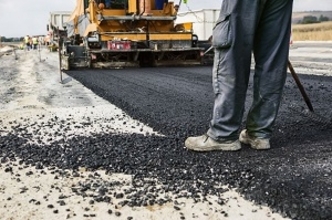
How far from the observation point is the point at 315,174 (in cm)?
249

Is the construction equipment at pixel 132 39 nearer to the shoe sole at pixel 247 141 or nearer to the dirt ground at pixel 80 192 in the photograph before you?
the dirt ground at pixel 80 192

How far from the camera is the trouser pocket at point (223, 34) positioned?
2.88m

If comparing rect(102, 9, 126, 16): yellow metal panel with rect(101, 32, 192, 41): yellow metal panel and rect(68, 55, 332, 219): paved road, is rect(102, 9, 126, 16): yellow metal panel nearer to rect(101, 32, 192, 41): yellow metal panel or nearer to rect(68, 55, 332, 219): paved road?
rect(101, 32, 192, 41): yellow metal panel

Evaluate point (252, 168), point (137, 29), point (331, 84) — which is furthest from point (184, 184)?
point (137, 29)

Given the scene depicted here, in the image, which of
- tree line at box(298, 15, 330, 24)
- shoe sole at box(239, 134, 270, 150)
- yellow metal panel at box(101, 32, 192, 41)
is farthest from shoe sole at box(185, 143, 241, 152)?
tree line at box(298, 15, 330, 24)

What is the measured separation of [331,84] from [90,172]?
537 centimetres

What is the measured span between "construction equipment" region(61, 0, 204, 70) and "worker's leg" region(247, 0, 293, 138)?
8.72 m

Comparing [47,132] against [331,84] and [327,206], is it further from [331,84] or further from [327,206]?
[331,84]

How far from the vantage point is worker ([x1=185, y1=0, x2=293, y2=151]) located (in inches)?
114

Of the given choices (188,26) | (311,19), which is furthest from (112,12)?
(311,19)

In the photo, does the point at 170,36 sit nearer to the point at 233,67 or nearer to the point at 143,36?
the point at 143,36

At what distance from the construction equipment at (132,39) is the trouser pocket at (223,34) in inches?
345

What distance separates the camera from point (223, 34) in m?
2.90

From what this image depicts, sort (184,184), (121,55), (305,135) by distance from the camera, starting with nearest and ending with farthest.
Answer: (184,184) → (305,135) → (121,55)
